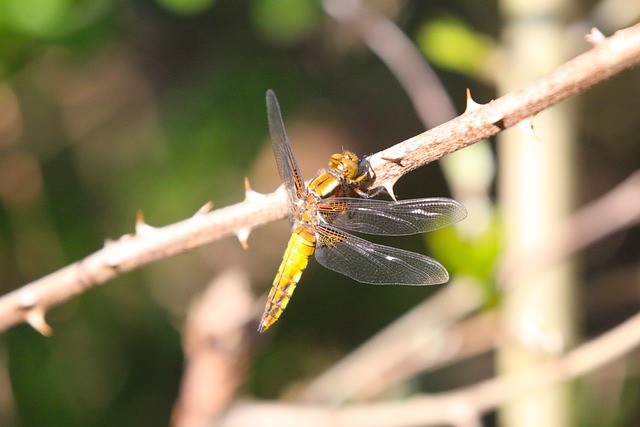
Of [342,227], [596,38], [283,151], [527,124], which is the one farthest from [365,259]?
[596,38]

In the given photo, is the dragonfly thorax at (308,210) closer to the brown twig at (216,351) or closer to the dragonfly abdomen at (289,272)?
the dragonfly abdomen at (289,272)

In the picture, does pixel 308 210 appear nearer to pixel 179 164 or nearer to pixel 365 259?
pixel 365 259

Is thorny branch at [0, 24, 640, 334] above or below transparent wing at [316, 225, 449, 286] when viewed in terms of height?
below

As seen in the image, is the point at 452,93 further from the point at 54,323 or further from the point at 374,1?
the point at 54,323

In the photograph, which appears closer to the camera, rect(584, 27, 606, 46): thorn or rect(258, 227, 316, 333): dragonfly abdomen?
rect(584, 27, 606, 46): thorn

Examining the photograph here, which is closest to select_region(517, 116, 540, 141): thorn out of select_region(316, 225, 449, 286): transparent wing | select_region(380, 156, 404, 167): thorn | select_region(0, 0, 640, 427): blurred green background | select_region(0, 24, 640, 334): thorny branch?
select_region(0, 24, 640, 334): thorny branch

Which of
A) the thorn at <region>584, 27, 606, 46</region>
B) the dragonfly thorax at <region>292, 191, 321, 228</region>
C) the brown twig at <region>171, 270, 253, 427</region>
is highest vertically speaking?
the dragonfly thorax at <region>292, 191, 321, 228</region>

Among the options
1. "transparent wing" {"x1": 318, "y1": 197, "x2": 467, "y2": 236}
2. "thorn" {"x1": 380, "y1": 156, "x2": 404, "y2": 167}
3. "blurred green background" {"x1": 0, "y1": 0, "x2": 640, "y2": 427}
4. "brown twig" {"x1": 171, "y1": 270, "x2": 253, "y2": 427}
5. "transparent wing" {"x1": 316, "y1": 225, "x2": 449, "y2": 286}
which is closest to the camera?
"thorn" {"x1": 380, "y1": 156, "x2": 404, "y2": 167}

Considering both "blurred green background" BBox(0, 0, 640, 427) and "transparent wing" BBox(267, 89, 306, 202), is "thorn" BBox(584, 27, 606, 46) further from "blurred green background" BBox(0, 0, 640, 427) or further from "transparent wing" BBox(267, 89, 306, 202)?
"blurred green background" BBox(0, 0, 640, 427)
